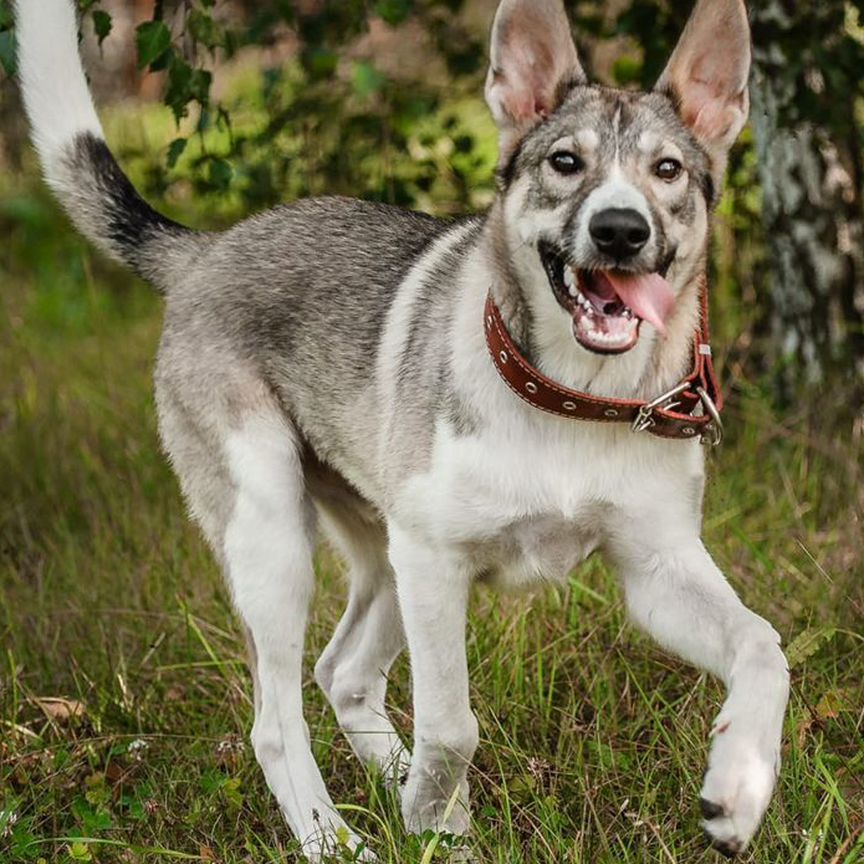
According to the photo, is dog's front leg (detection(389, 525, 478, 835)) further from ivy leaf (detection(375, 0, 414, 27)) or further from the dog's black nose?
ivy leaf (detection(375, 0, 414, 27))

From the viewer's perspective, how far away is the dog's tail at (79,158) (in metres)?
3.87

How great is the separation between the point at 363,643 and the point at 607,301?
4.41 feet

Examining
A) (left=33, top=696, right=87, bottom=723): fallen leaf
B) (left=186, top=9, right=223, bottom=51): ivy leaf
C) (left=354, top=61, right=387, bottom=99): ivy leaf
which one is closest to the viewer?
(left=33, top=696, right=87, bottom=723): fallen leaf

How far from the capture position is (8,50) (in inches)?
151

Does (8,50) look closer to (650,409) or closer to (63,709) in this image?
(63,709)

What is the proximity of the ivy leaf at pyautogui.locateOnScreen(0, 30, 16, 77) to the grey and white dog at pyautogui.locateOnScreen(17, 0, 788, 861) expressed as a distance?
33mm

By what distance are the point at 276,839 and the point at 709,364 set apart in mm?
1429

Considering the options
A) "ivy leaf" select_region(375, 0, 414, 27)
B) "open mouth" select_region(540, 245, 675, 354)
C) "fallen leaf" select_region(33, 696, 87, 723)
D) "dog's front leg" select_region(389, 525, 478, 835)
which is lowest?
"fallen leaf" select_region(33, 696, 87, 723)

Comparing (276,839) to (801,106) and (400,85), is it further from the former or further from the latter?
(400,85)

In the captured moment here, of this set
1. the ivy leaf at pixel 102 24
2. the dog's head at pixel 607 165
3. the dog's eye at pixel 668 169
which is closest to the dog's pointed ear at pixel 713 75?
the dog's head at pixel 607 165

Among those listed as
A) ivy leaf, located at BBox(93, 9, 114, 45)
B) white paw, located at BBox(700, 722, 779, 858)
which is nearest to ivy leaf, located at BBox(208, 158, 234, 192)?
ivy leaf, located at BBox(93, 9, 114, 45)

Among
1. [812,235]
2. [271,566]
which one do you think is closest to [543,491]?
[271,566]

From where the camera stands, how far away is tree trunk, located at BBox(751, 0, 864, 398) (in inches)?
207

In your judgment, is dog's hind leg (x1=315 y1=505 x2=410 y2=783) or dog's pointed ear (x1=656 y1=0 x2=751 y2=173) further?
dog's hind leg (x1=315 y1=505 x2=410 y2=783)
